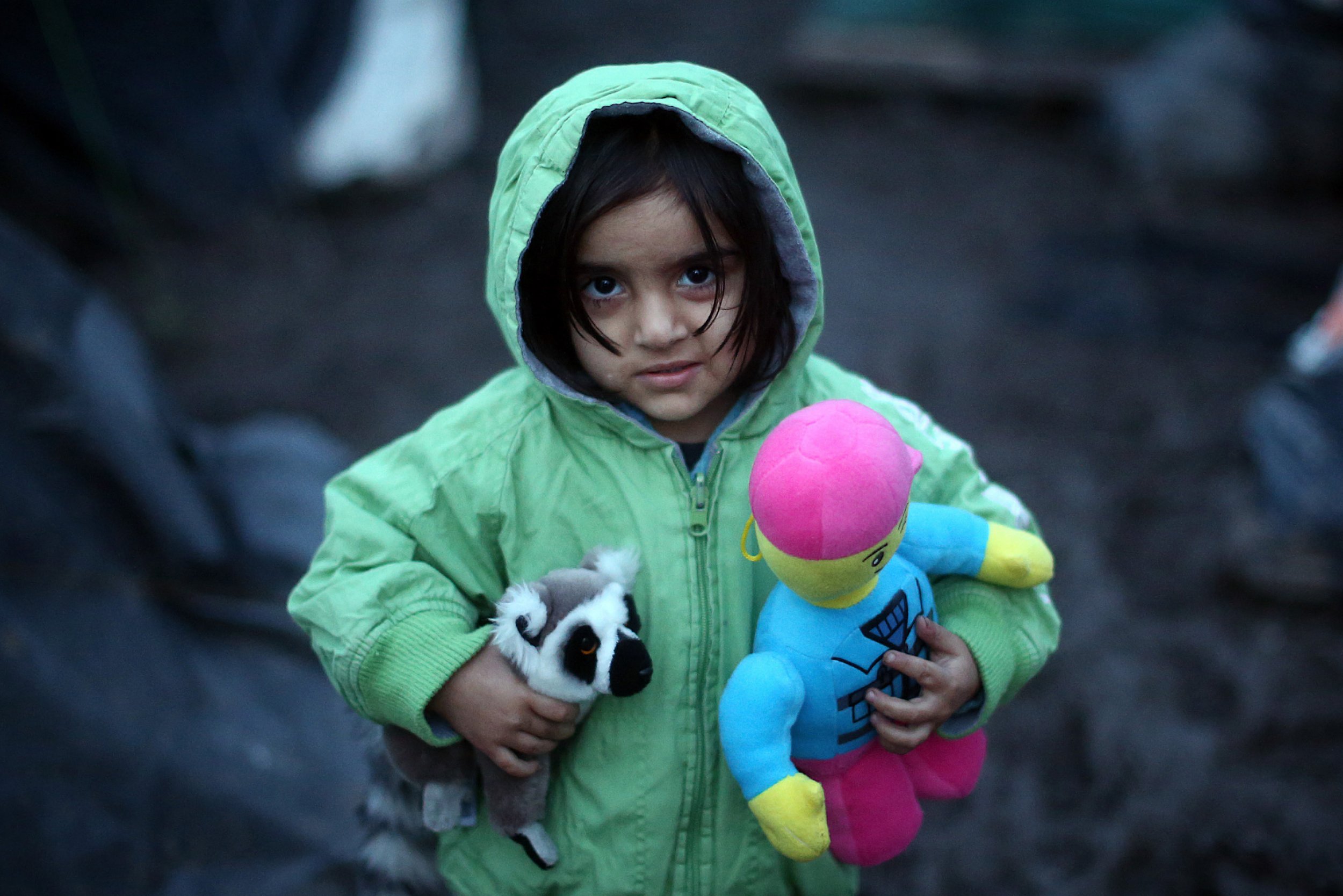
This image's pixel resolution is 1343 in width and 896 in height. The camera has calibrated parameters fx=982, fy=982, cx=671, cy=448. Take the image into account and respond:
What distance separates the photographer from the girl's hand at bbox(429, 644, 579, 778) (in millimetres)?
1346

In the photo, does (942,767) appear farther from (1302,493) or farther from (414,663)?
(1302,493)

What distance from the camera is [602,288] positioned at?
1.40 metres

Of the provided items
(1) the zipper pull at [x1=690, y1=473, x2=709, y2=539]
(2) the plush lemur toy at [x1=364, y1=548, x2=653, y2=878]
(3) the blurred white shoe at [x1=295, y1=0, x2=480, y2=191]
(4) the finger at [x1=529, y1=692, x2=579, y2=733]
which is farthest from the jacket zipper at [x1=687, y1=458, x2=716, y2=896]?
(3) the blurred white shoe at [x1=295, y1=0, x2=480, y2=191]

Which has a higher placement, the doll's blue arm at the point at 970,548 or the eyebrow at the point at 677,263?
the eyebrow at the point at 677,263

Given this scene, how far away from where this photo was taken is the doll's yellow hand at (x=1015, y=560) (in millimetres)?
1401

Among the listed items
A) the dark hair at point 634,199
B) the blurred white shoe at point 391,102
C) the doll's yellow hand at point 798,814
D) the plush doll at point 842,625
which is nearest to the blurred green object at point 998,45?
the blurred white shoe at point 391,102

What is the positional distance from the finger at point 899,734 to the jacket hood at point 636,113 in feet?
1.55

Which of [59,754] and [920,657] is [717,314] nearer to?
[920,657]

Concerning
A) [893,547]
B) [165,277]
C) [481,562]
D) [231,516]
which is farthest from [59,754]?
[165,277]

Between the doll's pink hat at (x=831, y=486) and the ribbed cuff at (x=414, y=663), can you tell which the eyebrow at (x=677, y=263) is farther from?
the ribbed cuff at (x=414, y=663)

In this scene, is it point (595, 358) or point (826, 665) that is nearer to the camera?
point (826, 665)

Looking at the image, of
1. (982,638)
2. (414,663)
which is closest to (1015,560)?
(982,638)

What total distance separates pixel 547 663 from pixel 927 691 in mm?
525

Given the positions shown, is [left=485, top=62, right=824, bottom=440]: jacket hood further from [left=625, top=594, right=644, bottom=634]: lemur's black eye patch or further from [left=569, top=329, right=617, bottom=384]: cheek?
[left=625, top=594, right=644, bottom=634]: lemur's black eye patch
